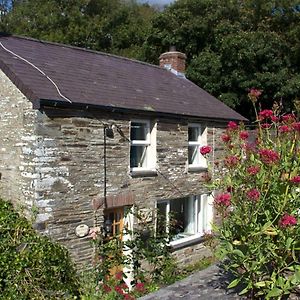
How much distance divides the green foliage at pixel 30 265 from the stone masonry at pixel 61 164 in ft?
1.28

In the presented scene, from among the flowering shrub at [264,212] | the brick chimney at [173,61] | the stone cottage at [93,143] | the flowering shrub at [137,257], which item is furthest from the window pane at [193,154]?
the flowering shrub at [264,212]

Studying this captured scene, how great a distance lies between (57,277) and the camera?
804cm

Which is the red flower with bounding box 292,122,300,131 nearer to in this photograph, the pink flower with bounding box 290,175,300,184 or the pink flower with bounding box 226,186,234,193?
the pink flower with bounding box 290,175,300,184

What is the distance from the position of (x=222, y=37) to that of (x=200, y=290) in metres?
17.8

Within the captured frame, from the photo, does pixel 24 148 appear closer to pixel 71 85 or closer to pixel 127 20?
pixel 71 85

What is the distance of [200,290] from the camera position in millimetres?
7102

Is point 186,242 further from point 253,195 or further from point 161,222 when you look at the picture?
point 253,195

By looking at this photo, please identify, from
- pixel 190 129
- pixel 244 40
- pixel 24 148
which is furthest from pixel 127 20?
pixel 24 148

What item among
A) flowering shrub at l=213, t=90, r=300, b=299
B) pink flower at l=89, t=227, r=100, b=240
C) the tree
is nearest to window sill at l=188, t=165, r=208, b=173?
pink flower at l=89, t=227, r=100, b=240

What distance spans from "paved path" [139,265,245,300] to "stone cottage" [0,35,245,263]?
121cm

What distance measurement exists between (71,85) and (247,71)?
14255mm

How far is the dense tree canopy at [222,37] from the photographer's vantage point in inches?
851

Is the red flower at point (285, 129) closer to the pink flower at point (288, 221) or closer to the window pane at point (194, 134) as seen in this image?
the pink flower at point (288, 221)

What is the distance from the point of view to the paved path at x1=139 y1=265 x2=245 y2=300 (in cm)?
672
